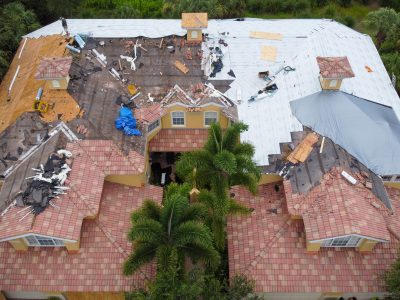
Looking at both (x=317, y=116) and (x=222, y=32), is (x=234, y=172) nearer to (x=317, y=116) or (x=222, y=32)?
(x=317, y=116)

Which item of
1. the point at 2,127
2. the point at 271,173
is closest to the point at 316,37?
the point at 271,173

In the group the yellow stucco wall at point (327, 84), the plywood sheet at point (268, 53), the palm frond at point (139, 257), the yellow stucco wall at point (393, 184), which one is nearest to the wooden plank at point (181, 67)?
the plywood sheet at point (268, 53)

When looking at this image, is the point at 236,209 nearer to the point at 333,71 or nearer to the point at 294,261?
the point at 294,261

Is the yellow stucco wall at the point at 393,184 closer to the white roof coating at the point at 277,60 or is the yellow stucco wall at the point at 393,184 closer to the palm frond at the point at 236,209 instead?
the white roof coating at the point at 277,60

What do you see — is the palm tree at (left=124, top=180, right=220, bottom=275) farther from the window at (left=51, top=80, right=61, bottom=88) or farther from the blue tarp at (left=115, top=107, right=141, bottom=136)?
the window at (left=51, top=80, right=61, bottom=88)

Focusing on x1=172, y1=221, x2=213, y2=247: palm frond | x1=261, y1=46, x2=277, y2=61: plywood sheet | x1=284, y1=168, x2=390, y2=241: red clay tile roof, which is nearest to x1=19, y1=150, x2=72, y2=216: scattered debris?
x1=172, y1=221, x2=213, y2=247: palm frond
